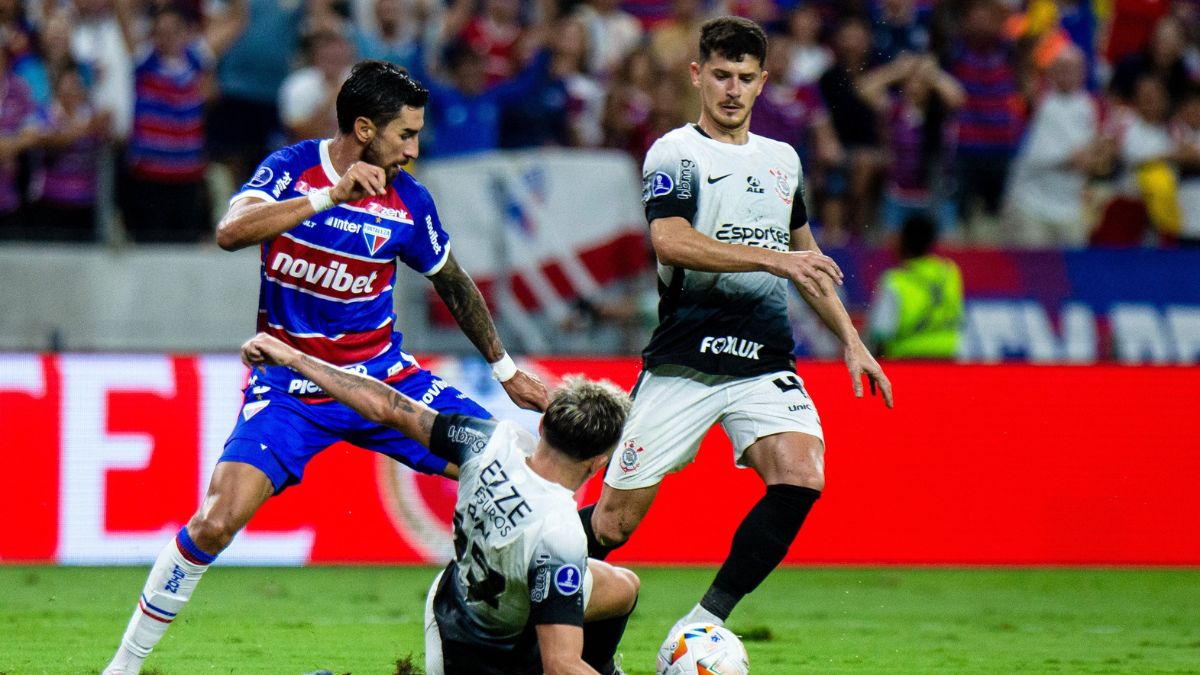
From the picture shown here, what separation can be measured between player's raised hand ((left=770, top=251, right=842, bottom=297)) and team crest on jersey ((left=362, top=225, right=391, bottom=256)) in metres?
1.65

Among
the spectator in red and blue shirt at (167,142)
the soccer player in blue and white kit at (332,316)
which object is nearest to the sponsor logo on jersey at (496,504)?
the soccer player in blue and white kit at (332,316)

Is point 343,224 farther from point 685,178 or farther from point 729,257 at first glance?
point 729,257

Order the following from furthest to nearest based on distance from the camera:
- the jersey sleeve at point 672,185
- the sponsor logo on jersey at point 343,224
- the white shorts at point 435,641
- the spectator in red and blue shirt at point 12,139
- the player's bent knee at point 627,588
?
the spectator in red and blue shirt at point 12,139, the jersey sleeve at point 672,185, the sponsor logo on jersey at point 343,224, the player's bent knee at point 627,588, the white shorts at point 435,641

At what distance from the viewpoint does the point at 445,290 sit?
7.17m

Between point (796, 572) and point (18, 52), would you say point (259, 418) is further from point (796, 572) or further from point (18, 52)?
point (18, 52)

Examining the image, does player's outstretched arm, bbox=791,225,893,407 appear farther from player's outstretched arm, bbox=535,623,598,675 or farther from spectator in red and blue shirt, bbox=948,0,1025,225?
spectator in red and blue shirt, bbox=948,0,1025,225

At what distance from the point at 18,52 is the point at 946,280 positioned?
7484 millimetres

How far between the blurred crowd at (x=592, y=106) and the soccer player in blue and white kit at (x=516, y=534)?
298 inches

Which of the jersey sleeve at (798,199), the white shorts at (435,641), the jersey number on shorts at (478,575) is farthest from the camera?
the jersey sleeve at (798,199)

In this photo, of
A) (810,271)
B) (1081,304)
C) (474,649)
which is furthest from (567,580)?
(1081,304)

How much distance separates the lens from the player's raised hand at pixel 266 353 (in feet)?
18.6

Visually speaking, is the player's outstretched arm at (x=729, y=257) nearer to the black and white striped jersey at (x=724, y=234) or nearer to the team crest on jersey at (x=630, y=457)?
the black and white striped jersey at (x=724, y=234)

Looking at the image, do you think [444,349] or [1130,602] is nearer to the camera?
[1130,602]

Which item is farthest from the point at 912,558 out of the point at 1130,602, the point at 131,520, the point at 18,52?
the point at 18,52
